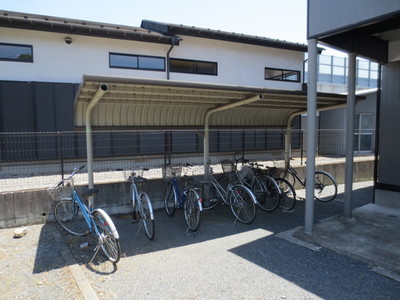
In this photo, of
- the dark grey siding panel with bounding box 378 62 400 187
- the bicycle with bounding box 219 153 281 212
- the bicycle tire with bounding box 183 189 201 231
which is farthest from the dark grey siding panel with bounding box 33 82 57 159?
the dark grey siding panel with bounding box 378 62 400 187

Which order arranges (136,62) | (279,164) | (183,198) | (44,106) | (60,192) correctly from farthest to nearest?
(136,62) < (44,106) < (279,164) < (183,198) < (60,192)

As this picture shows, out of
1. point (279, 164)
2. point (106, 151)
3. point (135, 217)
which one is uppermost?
point (106, 151)

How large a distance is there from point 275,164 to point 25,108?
7.09 m

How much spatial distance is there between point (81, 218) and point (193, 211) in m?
2.16

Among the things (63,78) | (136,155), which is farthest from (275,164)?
(63,78)

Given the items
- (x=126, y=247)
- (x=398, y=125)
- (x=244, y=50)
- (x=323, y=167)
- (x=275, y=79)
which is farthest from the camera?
(x=275, y=79)

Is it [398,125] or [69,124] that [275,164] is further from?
[69,124]

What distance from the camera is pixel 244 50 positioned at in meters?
11.4

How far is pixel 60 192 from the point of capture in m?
4.25

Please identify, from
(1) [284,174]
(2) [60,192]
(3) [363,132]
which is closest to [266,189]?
(1) [284,174]

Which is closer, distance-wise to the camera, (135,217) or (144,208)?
(144,208)

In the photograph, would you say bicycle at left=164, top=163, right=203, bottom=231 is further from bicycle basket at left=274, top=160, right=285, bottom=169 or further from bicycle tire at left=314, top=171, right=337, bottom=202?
bicycle tire at left=314, top=171, right=337, bottom=202

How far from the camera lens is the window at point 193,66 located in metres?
10.2

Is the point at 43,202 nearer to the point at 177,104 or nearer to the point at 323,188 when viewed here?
the point at 177,104
